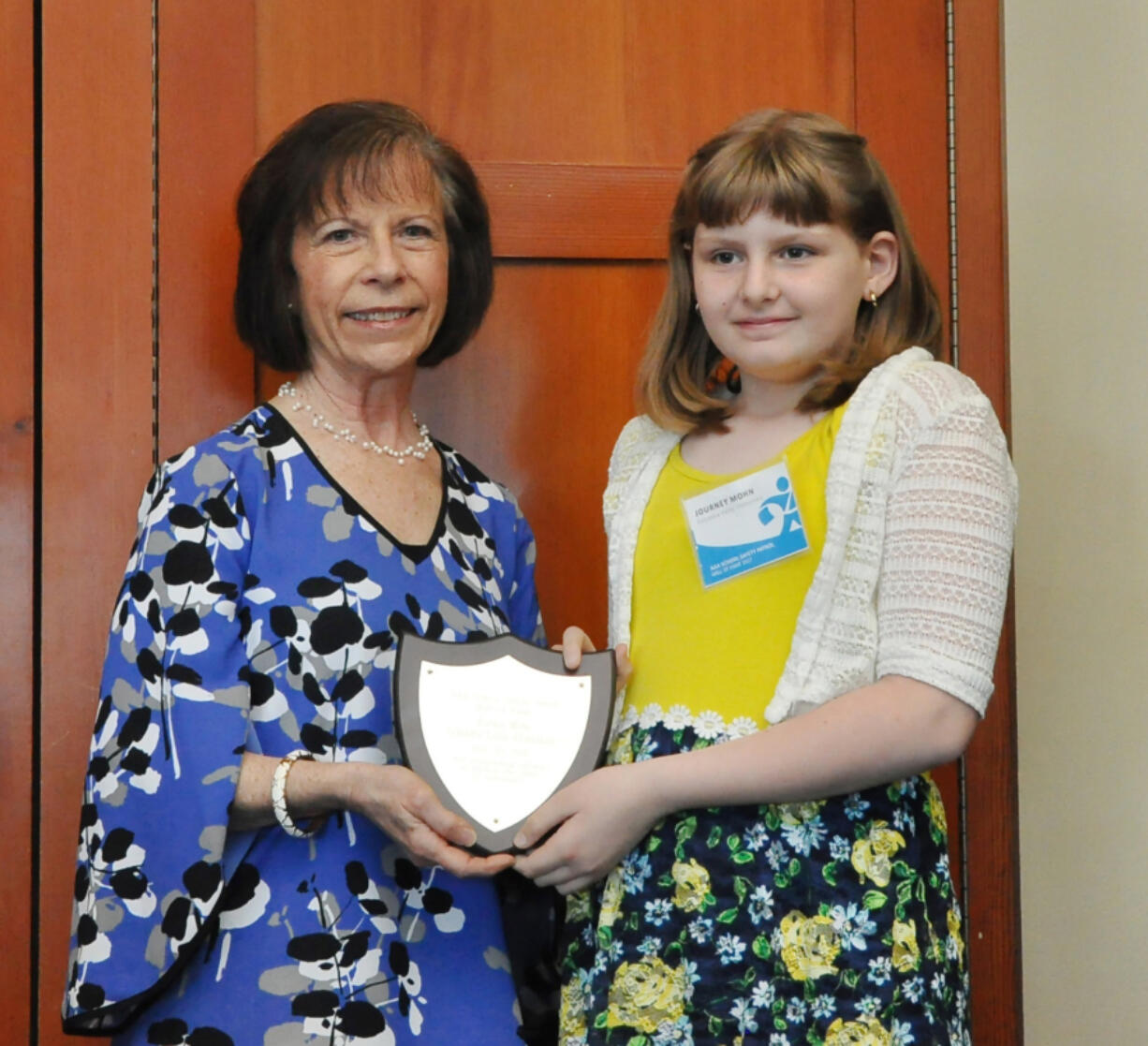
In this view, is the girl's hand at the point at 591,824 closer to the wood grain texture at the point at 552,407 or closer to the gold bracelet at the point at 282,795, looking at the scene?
the gold bracelet at the point at 282,795

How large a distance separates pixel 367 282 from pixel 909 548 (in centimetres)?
73

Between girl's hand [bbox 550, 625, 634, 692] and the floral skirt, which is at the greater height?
girl's hand [bbox 550, 625, 634, 692]

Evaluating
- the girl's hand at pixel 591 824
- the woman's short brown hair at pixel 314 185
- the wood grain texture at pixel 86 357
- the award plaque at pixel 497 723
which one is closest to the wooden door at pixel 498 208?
the wood grain texture at pixel 86 357

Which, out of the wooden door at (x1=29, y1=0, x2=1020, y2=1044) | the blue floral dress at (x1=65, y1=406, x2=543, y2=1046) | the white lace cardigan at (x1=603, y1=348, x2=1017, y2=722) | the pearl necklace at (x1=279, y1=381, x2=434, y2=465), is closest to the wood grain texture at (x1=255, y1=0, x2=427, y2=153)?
the wooden door at (x1=29, y1=0, x2=1020, y2=1044)

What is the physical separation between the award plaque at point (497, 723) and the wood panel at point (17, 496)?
722mm

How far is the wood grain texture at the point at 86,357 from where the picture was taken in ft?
6.53

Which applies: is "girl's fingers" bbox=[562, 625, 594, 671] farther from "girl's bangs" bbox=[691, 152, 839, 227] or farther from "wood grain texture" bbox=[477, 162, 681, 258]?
"wood grain texture" bbox=[477, 162, 681, 258]

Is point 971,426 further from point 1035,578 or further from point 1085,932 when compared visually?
point 1085,932

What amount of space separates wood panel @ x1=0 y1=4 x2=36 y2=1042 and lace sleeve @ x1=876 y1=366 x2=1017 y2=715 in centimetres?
118

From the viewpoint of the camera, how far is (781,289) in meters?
1.53

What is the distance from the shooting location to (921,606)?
1.40m

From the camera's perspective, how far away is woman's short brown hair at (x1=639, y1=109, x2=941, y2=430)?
1.53m

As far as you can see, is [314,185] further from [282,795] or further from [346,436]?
[282,795]

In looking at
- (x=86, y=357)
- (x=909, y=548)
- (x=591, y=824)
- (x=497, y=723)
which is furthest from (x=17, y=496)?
(x=909, y=548)
